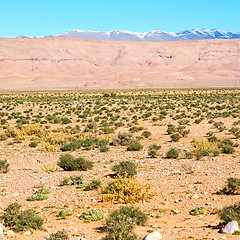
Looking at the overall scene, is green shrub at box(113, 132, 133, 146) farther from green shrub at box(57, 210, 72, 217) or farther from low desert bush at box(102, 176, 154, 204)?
green shrub at box(57, 210, 72, 217)

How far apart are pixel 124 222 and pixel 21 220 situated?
2.32m

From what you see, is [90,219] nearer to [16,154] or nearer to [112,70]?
[16,154]

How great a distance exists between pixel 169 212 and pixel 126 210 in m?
1.37

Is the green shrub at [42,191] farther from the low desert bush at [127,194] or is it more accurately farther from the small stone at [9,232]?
the small stone at [9,232]

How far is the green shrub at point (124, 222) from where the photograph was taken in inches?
243

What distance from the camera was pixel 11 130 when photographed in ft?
72.6

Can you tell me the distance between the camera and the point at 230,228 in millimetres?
6770

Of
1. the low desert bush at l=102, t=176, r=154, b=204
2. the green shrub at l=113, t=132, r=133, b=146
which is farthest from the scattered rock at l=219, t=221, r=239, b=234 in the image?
the green shrub at l=113, t=132, r=133, b=146

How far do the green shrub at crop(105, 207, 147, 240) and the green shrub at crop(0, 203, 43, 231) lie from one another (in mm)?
1615

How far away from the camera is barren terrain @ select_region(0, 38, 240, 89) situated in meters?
146

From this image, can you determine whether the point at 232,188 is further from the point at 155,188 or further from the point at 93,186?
the point at 93,186

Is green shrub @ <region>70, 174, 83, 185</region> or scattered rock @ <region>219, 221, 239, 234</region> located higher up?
scattered rock @ <region>219, 221, 239, 234</region>

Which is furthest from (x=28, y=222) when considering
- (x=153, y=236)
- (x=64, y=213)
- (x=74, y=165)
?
(x=74, y=165)

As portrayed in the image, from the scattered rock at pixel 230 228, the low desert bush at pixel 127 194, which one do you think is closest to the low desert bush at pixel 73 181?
the low desert bush at pixel 127 194
